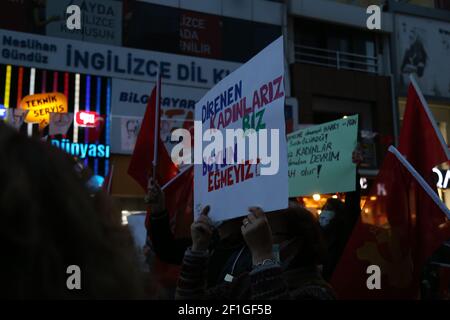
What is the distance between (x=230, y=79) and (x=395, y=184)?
4.32 feet

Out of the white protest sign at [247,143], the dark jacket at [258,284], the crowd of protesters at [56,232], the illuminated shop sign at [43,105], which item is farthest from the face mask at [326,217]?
the illuminated shop sign at [43,105]

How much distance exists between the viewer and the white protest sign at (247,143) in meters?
2.29

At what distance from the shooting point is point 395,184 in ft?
11.2

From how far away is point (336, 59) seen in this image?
1723 centimetres

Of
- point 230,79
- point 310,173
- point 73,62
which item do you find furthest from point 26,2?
point 230,79

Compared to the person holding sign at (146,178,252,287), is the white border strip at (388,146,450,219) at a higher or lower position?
higher

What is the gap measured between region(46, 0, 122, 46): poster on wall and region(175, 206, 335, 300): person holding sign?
12518 millimetres

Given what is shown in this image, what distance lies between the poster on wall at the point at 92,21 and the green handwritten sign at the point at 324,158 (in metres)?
10.1

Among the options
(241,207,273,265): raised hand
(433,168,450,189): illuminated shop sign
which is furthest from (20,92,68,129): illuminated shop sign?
(241,207,273,265): raised hand

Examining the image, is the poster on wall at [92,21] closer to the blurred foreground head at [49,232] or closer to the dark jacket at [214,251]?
the dark jacket at [214,251]

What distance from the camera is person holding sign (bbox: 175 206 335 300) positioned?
1.97 m

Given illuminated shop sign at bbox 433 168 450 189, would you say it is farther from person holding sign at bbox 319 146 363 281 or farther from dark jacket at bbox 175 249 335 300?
dark jacket at bbox 175 249 335 300

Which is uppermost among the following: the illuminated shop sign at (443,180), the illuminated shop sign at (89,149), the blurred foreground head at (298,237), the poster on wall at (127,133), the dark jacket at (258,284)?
the poster on wall at (127,133)

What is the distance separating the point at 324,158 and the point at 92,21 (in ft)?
35.7
